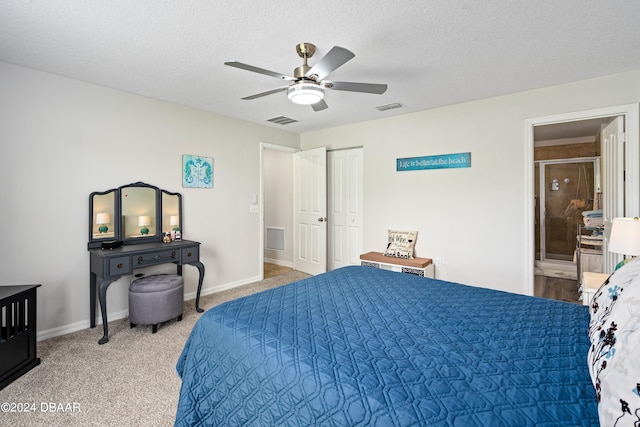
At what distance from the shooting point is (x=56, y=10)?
1885 mm

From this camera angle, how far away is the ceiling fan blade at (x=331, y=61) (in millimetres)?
1815

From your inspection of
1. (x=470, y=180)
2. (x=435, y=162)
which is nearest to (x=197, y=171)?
(x=435, y=162)

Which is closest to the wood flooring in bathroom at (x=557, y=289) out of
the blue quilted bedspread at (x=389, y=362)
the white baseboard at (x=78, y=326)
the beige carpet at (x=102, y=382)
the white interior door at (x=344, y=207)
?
the white interior door at (x=344, y=207)

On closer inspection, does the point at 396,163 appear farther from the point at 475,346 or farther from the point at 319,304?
the point at 475,346

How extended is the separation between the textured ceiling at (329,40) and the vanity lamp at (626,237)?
1.34m

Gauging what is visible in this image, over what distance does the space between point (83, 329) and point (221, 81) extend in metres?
2.78

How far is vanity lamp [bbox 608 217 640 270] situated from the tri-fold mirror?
4.15 m

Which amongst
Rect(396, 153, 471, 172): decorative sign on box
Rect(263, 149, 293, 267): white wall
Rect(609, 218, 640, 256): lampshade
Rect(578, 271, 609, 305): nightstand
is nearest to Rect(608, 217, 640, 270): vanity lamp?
Rect(609, 218, 640, 256): lampshade

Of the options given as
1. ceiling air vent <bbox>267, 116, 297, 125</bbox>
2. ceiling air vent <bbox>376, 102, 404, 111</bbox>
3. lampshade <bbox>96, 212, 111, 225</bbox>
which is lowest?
lampshade <bbox>96, 212, 111, 225</bbox>

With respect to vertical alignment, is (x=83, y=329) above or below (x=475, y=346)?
below

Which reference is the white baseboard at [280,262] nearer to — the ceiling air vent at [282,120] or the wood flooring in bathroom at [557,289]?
the ceiling air vent at [282,120]

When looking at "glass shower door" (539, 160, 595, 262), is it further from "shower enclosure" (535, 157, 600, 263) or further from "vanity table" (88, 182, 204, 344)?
"vanity table" (88, 182, 204, 344)

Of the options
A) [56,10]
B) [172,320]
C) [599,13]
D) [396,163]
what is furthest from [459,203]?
A: [56,10]

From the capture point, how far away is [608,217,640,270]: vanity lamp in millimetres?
2143
